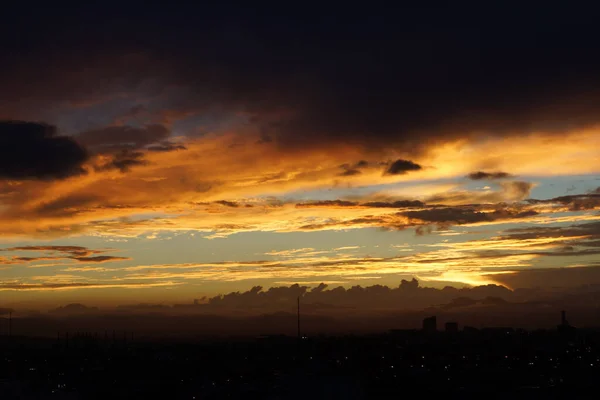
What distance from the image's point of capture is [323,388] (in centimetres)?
4984

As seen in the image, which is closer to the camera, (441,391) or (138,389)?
(441,391)

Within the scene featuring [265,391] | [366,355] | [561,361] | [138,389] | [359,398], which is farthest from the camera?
[366,355]

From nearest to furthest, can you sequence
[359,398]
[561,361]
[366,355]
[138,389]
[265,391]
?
[359,398], [265,391], [138,389], [561,361], [366,355]

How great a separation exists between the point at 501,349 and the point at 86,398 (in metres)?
90.5

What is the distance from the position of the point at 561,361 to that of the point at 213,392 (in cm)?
5890

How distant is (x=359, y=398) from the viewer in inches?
Result: 1932

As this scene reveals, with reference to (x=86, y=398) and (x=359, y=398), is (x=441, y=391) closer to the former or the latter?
(x=359, y=398)

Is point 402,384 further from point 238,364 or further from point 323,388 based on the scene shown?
point 238,364

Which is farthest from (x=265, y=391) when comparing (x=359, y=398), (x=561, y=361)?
(x=561, y=361)

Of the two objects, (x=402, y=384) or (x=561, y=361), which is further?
(x=561, y=361)

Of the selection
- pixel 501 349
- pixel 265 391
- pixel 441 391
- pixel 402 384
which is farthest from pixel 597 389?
pixel 501 349

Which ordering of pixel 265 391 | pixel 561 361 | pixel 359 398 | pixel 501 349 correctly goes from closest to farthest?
pixel 359 398
pixel 265 391
pixel 561 361
pixel 501 349

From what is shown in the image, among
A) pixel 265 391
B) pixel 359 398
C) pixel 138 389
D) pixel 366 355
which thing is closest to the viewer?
pixel 359 398

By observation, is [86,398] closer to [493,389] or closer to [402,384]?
[402,384]
